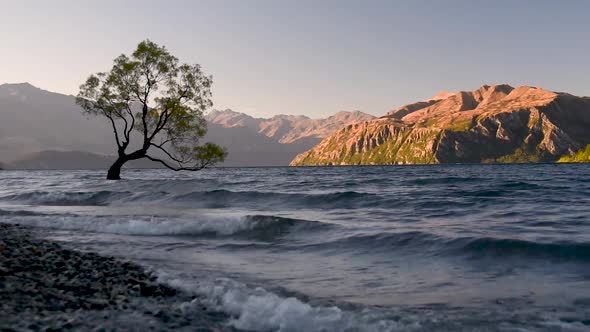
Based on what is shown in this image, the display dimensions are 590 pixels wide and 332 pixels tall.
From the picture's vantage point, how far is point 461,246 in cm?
1470

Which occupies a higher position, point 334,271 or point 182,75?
point 182,75

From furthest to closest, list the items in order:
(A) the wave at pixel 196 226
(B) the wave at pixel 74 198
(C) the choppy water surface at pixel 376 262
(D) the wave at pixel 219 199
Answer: (B) the wave at pixel 74 198 → (D) the wave at pixel 219 199 → (A) the wave at pixel 196 226 → (C) the choppy water surface at pixel 376 262

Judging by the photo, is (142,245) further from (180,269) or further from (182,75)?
(182,75)

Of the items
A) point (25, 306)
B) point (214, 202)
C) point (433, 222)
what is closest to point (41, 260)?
point (25, 306)

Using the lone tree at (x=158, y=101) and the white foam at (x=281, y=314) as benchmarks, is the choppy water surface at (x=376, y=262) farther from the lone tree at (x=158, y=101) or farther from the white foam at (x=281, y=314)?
the lone tree at (x=158, y=101)

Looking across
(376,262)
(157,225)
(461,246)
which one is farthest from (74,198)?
(461,246)

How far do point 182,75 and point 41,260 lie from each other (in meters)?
48.9

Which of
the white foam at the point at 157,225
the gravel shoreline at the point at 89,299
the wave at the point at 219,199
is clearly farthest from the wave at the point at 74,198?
the gravel shoreline at the point at 89,299

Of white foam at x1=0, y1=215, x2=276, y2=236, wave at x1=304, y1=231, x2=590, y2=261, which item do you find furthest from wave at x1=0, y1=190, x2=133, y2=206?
wave at x1=304, y1=231, x2=590, y2=261

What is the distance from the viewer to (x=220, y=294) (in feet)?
30.7

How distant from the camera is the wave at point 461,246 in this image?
44.6ft

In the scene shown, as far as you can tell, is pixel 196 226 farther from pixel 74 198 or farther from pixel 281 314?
pixel 74 198

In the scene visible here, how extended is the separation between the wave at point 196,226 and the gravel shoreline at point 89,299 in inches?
307

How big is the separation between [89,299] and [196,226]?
1252 centimetres
